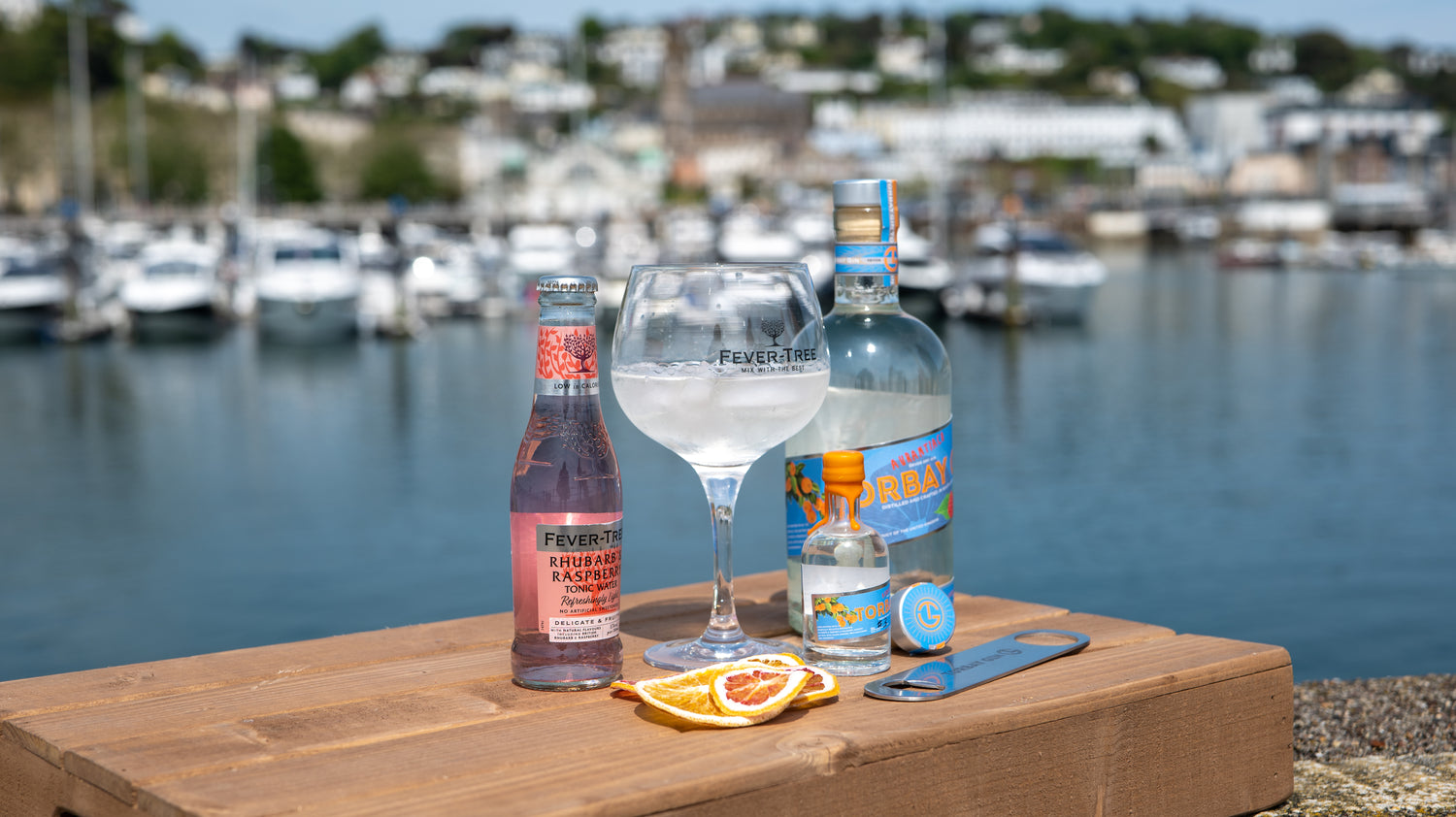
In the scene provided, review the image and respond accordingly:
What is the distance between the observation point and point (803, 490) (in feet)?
7.52

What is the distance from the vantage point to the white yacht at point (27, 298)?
3481 centimetres

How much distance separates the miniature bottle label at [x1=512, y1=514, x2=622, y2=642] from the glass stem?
0.16m

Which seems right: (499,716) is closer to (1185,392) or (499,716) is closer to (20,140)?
(1185,392)

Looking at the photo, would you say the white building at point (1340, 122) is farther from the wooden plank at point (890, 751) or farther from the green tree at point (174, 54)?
the wooden plank at point (890, 751)

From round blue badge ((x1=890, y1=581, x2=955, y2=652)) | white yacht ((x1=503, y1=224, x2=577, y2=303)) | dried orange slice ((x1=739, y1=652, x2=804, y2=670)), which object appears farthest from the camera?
white yacht ((x1=503, y1=224, x2=577, y2=303))

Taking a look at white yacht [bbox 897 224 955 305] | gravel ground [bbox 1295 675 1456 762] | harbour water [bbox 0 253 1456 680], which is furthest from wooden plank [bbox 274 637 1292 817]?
white yacht [bbox 897 224 955 305]

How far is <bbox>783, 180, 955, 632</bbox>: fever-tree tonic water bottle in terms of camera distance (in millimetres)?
2279

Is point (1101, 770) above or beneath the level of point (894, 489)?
beneath

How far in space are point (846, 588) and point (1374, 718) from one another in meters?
2.81

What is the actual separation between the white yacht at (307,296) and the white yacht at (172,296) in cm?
153

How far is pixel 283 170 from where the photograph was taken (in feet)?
349

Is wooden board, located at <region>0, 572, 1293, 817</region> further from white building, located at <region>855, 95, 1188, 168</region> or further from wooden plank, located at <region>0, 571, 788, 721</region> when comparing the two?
white building, located at <region>855, 95, 1188, 168</region>

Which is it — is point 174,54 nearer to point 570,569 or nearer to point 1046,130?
point 1046,130

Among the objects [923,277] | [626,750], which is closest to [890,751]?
[626,750]
